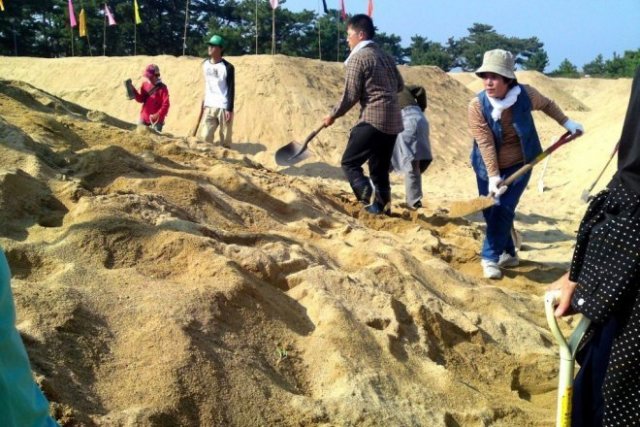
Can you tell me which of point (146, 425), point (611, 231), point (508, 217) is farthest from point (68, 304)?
point (508, 217)

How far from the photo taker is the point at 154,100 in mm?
→ 7855

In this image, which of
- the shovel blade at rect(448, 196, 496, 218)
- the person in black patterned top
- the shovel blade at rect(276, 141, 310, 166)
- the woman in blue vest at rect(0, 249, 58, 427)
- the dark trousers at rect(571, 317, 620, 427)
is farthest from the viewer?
the shovel blade at rect(276, 141, 310, 166)

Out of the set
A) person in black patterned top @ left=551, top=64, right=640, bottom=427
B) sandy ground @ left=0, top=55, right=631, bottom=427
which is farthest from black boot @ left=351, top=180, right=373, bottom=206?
person in black patterned top @ left=551, top=64, right=640, bottom=427

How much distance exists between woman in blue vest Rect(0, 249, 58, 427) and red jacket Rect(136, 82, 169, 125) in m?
6.81

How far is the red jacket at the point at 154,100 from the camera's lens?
779 cm

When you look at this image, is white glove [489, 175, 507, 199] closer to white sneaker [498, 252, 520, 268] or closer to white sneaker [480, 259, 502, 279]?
Result: white sneaker [480, 259, 502, 279]

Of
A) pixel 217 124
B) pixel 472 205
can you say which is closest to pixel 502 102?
pixel 472 205

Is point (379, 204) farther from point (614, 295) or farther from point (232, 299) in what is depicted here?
point (614, 295)

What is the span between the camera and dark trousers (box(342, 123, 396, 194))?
203 inches

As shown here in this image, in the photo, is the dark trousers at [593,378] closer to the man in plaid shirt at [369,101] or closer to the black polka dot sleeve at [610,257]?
the black polka dot sleeve at [610,257]

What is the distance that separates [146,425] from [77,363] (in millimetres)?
342

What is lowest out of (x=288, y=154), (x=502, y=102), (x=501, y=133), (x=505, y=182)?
(x=288, y=154)

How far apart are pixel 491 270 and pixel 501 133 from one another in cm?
100

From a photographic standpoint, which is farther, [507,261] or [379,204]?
[379,204]
